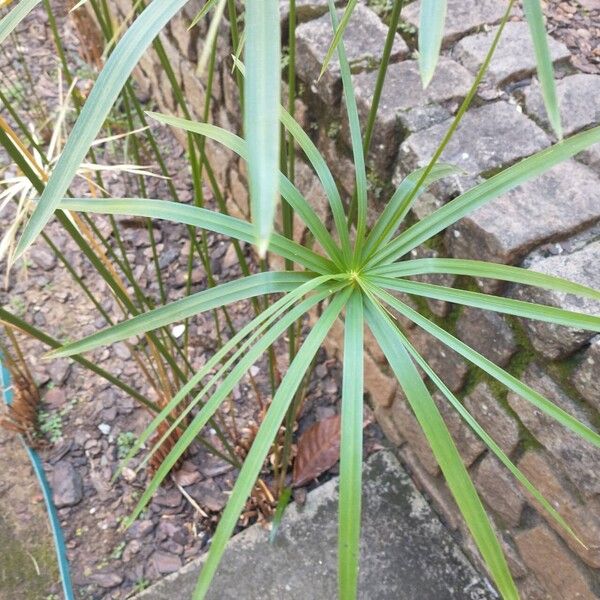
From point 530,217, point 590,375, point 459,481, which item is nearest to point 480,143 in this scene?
point 530,217

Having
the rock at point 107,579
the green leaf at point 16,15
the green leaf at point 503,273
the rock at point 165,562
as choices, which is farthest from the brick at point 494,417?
the green leaf at point 16,15

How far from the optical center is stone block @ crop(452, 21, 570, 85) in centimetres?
118

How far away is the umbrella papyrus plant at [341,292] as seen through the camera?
0.49 metres

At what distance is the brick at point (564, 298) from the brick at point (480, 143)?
19 cm

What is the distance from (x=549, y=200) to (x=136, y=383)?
103cm

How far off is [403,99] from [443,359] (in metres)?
0.49

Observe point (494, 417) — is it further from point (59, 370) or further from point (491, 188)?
point (59, 370)

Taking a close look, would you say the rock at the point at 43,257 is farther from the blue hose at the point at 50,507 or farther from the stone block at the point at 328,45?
the stone block at the point at 328,45

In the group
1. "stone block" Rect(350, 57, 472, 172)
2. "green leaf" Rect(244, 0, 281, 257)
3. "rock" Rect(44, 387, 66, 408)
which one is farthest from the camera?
"rock" Rect(44, 387, 66, 408)

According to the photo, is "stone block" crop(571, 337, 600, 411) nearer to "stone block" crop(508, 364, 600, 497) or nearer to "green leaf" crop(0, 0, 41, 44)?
"stone block" crop(508, 364, 600, 497)

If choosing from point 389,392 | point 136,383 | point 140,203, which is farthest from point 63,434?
point 140,203

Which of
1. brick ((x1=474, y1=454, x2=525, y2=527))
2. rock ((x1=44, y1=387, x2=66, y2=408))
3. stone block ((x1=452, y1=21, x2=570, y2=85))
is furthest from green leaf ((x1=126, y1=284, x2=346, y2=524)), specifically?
rock ((x1=44, y1=387, x2=66, y2=408))

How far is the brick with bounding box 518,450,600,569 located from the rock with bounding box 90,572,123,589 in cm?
82

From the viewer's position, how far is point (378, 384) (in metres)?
1.42
